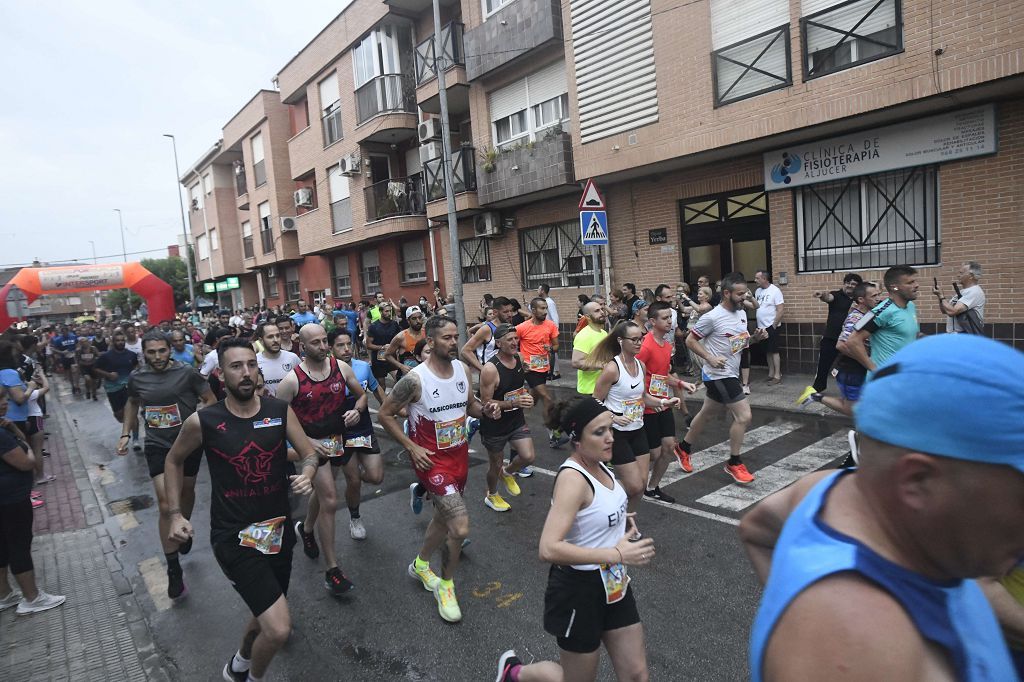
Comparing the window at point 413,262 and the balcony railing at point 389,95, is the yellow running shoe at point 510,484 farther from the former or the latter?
the balcony railing at point 389,95

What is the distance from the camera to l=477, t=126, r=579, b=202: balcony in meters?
14.4

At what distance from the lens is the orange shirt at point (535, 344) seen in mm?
8273

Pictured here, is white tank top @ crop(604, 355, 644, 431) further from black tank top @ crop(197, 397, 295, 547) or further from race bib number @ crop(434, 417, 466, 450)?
black tank top @ crop(197, 397, 295, 547)

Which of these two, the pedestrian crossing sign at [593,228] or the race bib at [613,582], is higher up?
the pedestrian crossing sign at [593,228]

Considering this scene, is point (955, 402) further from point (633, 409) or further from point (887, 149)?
point (887, 149)

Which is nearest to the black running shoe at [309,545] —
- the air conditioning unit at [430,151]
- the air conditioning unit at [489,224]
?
the air conditioning unit at [489,224]

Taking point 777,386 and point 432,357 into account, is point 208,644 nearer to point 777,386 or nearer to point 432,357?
point 432,357

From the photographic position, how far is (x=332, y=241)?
24.1 m

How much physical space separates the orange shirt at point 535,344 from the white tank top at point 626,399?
3.08 m

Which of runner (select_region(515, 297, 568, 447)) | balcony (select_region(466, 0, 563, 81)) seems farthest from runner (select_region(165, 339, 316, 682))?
balcony (select_region(466, 0, 563, 81))

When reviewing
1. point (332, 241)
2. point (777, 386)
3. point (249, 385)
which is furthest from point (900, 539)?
point (332, 241)

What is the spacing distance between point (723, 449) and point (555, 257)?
31.1ft

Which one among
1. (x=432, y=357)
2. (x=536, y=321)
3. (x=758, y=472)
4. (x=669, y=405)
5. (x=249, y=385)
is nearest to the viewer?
(x=249, y=385)

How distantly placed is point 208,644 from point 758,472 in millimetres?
5280
